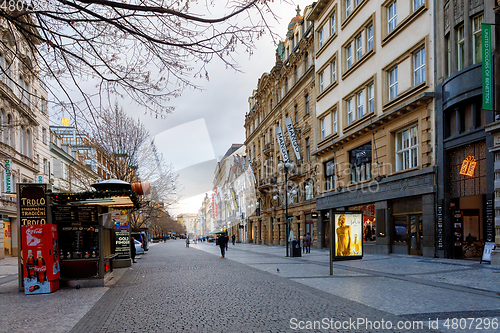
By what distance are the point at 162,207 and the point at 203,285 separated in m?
26.7

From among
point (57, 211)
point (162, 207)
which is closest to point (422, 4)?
point (57, 211)

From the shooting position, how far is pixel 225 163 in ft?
354

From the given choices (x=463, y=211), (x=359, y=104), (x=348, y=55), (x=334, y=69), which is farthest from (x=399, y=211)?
(x=334, y=69)

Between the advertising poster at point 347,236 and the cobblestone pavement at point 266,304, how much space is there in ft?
2.54

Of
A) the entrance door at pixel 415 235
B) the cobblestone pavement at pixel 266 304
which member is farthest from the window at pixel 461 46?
the cobblestone pavement at pixel 266 304

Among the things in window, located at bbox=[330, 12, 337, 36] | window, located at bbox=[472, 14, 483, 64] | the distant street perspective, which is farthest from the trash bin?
window, located at bbox=[330, 12, 337, 36]

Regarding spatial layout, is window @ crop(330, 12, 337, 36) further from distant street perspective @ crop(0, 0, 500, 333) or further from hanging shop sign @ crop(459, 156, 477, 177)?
hanging shop sign @ crop(459, 156, 477, 177)

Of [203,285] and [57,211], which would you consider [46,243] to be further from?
[203,285]

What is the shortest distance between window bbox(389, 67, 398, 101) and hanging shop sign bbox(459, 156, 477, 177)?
6.85 m

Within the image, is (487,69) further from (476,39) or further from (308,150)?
(308,150)

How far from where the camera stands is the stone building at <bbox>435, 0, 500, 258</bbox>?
17812mm

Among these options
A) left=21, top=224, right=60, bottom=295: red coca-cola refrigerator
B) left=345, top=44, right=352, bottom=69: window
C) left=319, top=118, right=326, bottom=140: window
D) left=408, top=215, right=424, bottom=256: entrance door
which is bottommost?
left=408, top=215, right=424, bottom=256: entrance door

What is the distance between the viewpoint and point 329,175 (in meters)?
33.6

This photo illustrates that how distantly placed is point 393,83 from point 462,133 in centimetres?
667
